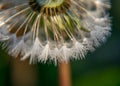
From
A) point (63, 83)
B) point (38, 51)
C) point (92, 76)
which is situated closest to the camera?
point (38, 51)

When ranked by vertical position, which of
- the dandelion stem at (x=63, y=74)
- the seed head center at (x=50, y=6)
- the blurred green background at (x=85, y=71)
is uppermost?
the seed head center at (x=50, y=6)

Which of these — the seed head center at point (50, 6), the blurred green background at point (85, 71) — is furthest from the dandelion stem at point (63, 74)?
the blurred green background at point (85, 71)

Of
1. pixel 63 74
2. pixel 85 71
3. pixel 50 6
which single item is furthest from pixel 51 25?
pixel 85 71

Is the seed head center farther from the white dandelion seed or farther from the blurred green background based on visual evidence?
the blurred green background

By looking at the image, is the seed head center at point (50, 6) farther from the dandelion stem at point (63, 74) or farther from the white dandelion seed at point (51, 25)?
the dandelion stem at point (63, 74)

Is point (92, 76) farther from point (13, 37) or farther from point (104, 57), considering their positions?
point (13, 37)

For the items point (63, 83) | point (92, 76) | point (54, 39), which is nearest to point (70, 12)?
point (54, 39)

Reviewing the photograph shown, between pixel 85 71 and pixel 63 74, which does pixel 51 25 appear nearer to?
pixel 63 74

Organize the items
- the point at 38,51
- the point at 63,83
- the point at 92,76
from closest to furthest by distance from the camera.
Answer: the point at 38,51 < the point at 63,83 < the point at 92,76

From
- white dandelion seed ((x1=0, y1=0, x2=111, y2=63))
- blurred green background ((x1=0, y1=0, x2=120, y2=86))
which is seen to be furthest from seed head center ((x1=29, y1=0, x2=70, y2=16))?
blurred green background ((x1=0, y1=0, x2=120, y2=86))
